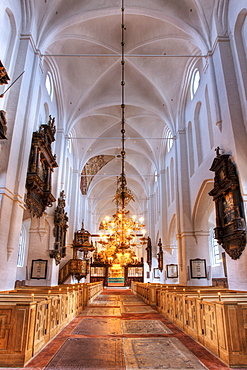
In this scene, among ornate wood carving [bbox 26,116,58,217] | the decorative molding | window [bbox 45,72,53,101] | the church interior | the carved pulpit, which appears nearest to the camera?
the church interior

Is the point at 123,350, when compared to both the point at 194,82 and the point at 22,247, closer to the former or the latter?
the point at 194,82

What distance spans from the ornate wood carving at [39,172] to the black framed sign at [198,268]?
7.42m

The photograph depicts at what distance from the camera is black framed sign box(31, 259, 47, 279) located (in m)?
13.0

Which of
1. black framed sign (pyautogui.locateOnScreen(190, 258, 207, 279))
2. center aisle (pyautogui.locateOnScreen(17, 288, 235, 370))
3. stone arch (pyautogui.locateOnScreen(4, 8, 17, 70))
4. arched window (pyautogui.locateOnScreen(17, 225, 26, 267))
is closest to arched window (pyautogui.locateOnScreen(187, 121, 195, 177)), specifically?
black framed sign (pyautogui.locateOnScreen(190, 258, 207, 279))

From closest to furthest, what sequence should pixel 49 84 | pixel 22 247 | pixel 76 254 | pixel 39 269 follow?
1. pixel 39 269
2. pixel 49 84
3. pixel 76 254
4. pixel 22 247

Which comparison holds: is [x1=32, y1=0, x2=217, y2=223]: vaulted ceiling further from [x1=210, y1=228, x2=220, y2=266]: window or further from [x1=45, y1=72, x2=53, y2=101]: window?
[x1=210, y1=228, x2=220, y2=266]: window

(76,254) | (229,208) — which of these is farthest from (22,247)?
(229,208)

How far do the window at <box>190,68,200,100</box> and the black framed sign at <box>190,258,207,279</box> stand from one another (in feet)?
27.3

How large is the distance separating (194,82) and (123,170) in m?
5.86

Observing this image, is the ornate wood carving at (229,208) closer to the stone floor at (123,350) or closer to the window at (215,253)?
the stone floor at (123,350)

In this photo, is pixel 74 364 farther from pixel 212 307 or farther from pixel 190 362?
pixel 212 307

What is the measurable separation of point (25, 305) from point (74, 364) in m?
1.07

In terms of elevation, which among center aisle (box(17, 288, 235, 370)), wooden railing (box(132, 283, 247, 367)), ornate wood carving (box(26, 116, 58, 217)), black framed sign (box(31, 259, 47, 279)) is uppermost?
ornate wood carving (box(26, 116, 58, 217))

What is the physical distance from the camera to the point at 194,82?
1453 cm
